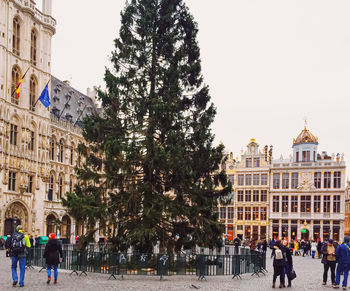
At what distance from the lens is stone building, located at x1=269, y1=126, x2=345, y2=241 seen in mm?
61219

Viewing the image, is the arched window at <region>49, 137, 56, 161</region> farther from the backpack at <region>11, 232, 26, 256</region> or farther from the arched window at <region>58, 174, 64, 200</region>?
the backpack at <region>11, 232, 26, 256</region>

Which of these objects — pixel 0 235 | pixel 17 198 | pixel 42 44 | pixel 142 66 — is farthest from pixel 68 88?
pixel 142 66

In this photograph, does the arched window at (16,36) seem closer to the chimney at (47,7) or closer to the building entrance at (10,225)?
the chimney at (47,7)

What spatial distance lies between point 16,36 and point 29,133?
9052mm

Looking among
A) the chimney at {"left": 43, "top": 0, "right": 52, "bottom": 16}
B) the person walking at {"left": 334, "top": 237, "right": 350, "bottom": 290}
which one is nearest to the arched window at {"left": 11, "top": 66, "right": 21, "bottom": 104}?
the chimney at {"left": 43, "top": 0, "right": 52, "bottom": 16}

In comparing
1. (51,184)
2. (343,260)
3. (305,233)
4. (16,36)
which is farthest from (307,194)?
(343,260)

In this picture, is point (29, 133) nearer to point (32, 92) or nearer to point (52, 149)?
point (32, 92)

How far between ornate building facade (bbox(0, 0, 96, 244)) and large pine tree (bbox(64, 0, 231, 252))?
20.5 m

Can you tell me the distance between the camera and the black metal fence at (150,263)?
1808 centimetres

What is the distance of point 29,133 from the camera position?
139 feet

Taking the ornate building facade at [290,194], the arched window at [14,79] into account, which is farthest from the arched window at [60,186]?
the ornate building facade at [290,194]

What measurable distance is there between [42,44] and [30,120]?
8.29 m

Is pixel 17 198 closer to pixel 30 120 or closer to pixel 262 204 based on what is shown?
pixel 30 120

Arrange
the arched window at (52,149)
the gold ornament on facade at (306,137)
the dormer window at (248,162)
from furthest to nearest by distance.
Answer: the dormer window at (248,162), the gold ornament on facade at (306,137), the arched window at (52,149)
